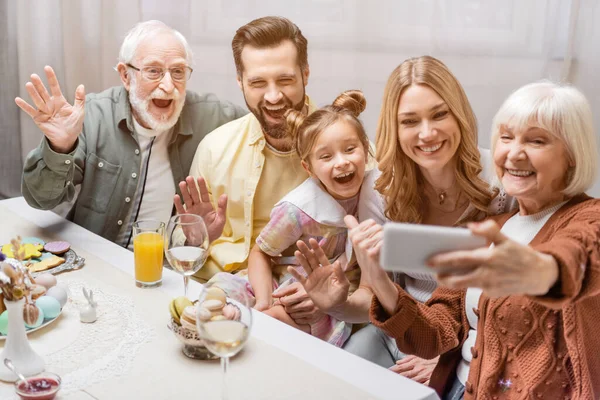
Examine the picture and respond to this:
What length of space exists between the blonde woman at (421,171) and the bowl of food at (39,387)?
63 cm

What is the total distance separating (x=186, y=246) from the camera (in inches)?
56.9

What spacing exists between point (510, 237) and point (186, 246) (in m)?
0.67

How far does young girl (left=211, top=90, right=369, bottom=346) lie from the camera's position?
178cm

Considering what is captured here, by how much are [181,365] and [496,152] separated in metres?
0.73

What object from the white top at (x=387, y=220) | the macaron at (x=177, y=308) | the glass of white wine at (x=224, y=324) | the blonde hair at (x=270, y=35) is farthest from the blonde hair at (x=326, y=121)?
the glass of white wine at (x=224, y=324)

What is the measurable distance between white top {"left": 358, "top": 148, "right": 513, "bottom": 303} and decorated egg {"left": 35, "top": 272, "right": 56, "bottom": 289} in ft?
2.65

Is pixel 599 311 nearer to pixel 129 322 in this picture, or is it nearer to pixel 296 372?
pixel 296 372

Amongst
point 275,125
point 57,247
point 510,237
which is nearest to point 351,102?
point 275,125

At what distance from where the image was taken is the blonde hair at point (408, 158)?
5.32 feet

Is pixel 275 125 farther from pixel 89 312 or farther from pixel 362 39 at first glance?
pixel 89 312

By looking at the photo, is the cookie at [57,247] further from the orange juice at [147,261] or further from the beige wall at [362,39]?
the beige wall at [362,39]

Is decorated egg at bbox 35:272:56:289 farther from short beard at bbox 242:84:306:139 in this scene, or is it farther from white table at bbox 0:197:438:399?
short beard at bbox 242:84:306:139

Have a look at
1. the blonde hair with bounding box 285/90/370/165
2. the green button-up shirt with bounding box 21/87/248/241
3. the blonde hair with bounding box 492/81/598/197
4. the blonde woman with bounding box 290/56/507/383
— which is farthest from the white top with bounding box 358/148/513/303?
the green button-up shirt with bounding box 21/87/248/241

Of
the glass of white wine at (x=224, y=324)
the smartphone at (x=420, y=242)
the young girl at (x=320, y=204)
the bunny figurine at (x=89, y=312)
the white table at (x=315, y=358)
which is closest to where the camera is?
the smartphone at (x=420, y=242)
